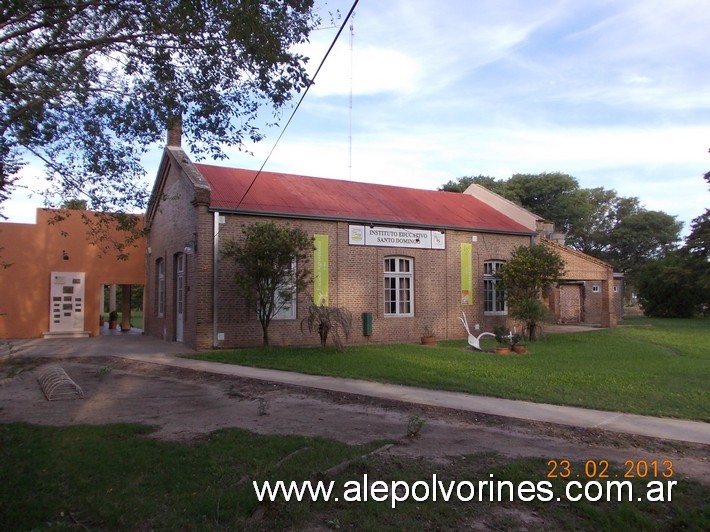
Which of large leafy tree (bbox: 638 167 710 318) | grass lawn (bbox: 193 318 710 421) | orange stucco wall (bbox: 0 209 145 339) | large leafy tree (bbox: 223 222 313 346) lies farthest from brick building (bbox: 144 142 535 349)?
large leafy tree (bbox: 638 167 710 318)

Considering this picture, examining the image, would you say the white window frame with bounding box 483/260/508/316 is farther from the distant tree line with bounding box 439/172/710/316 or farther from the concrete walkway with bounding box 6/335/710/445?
the distant tree line with bounding box 439/172/710/316

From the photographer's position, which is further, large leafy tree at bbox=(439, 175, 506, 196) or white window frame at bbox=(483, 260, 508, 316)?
large leafy tree at bbox=(439, 175, 506, 196)

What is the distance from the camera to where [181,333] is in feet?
64.3

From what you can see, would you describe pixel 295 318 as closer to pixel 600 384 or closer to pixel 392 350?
pixel 392 350

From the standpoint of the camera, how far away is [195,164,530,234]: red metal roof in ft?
60.8

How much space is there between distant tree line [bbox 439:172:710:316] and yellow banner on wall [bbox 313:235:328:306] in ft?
85.2

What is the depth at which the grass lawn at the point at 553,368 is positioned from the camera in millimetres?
9320

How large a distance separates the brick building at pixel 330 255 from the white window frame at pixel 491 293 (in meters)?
0.06

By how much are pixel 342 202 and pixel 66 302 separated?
12.3 m

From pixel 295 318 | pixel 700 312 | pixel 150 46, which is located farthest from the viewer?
pixel 700 312

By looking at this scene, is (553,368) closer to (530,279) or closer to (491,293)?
A: (530,279)

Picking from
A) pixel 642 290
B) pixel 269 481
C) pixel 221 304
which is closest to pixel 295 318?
pixel 221 304

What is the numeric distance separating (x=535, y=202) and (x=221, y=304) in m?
40.0

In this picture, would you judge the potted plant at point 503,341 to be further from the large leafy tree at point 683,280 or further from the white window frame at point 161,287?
the large leafy tree at point 683,280
